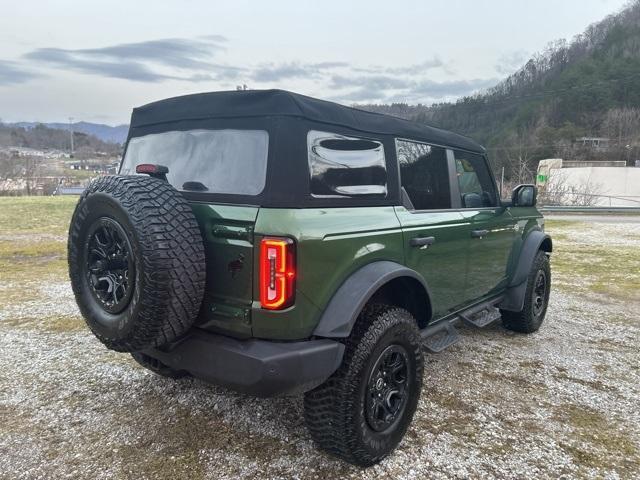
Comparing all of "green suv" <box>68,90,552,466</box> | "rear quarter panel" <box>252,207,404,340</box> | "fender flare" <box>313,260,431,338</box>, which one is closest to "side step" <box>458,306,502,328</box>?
"green suv" <box>68,90,552,466</box>

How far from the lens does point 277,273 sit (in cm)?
220

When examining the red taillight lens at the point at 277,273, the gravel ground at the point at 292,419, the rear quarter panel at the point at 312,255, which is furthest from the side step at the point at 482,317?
the red taillight lens at the point at 277,273

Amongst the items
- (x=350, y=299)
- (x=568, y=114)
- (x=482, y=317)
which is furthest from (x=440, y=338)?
(x=568, y=114)

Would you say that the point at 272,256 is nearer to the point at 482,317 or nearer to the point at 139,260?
the point at 139,260

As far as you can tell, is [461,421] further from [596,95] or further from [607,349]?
[596,95]

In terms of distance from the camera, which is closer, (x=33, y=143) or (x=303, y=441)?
(x=303, y=441)

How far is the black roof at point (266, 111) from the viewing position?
2.42 m

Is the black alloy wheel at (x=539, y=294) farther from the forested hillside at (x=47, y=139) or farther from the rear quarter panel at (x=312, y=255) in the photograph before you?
the forested hillside at (x=47, y=139)

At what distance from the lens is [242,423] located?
3.09 metres

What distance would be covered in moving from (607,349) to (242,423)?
3.63m

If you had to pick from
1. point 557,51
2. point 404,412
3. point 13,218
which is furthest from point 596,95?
point 404,412

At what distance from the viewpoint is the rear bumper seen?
221 centimetres

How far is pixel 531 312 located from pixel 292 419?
2934 millimetres

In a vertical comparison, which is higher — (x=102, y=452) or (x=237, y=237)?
(x=237, y=237)
